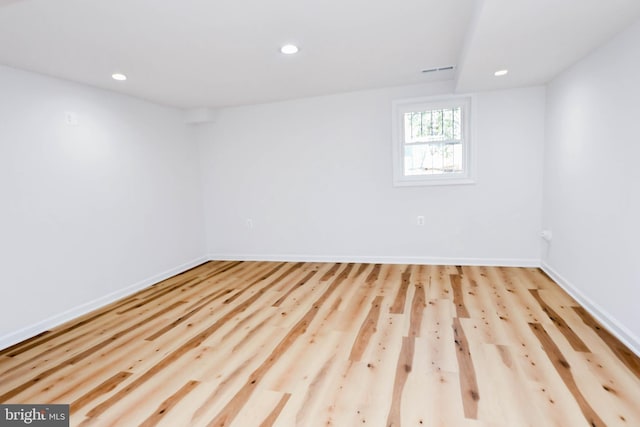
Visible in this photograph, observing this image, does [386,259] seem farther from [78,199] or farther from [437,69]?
[78,199]

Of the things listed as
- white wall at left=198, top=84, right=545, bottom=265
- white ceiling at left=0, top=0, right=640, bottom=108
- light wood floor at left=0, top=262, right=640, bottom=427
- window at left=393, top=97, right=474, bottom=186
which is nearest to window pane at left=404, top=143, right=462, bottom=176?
window at left=393, top=97, right=474, bottom=186

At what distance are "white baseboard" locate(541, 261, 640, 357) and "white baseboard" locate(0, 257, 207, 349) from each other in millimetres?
4599

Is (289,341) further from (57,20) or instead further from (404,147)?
(404,147)

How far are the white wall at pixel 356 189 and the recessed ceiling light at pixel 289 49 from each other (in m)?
1.78

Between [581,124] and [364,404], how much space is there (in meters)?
3.06

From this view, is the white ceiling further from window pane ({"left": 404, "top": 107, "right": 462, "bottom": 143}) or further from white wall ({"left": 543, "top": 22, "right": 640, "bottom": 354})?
window pane ({"left": 404, "top": 107, "right": 462, "bottom": 143})

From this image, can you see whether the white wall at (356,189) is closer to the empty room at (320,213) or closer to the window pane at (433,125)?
the empty room at (320,213)

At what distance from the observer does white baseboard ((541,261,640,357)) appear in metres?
2.30

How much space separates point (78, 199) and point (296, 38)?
8.80 ft

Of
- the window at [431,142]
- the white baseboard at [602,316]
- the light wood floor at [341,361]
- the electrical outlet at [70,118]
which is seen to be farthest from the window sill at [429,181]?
the electrical outlet at [70,118]

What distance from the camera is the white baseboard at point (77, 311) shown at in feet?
9.33

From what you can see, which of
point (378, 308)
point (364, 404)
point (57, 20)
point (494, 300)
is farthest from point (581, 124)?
point (57, 20)

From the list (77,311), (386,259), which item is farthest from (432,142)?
(77,311)

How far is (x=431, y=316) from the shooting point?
9.70 feet
